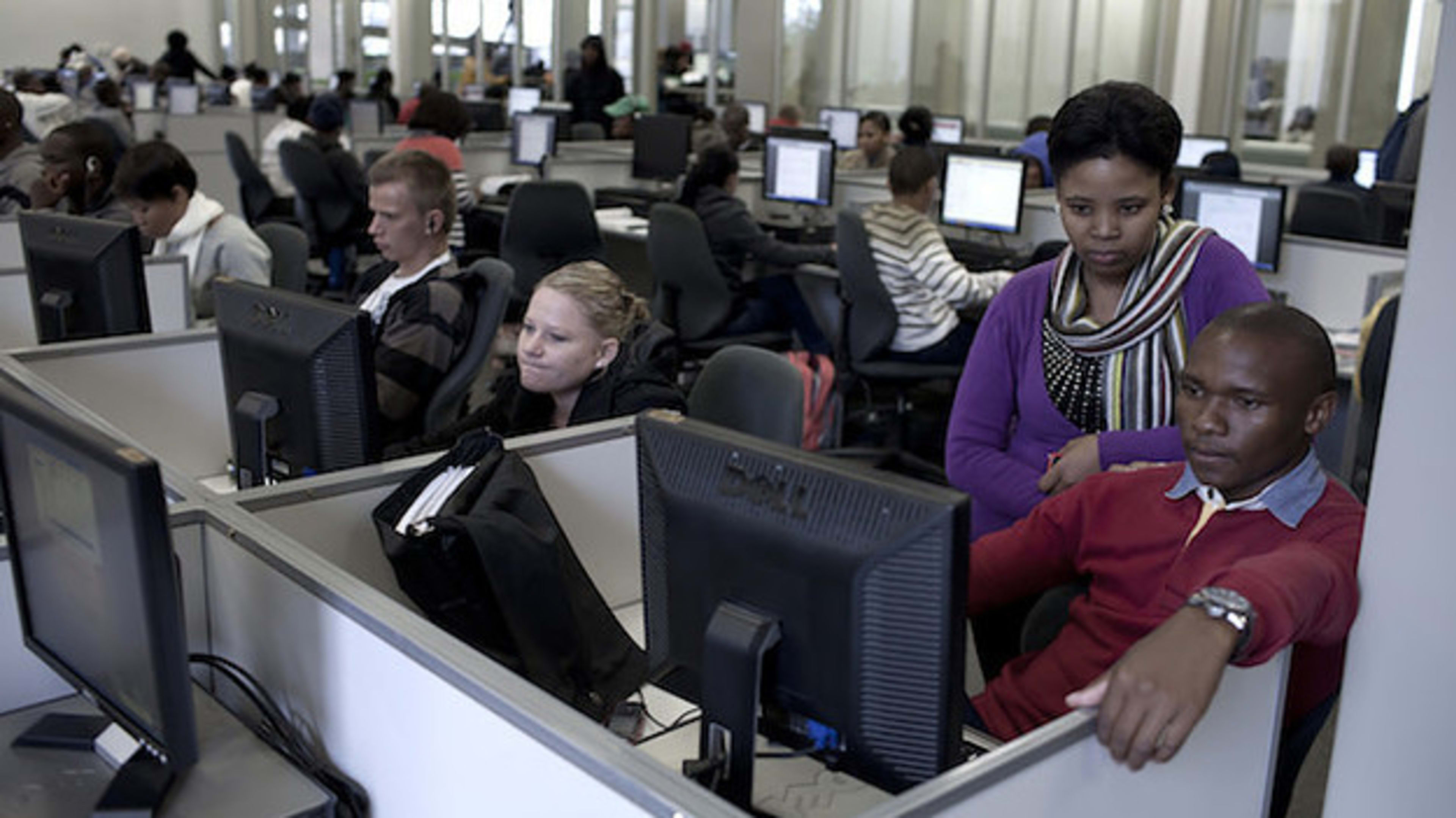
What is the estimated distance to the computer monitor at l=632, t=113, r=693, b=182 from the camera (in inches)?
278

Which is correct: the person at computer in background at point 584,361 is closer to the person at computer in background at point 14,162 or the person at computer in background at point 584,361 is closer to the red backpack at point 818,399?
the red backpack at point 818,399

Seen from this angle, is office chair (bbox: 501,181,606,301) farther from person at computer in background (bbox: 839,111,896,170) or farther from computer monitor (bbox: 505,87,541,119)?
computer monitor (bbox: 505,87,541,119)

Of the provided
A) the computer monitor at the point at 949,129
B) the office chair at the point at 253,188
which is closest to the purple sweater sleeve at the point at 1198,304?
the office chair at the point at 253,188

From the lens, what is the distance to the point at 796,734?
1.31 meters

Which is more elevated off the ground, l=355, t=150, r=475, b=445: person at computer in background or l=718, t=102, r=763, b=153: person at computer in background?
l=718, t=102, r=763, b=153: person at computer in background

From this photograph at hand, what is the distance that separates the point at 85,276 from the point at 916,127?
5773mm

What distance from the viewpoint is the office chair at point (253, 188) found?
24.6 ft

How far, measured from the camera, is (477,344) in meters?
3.04

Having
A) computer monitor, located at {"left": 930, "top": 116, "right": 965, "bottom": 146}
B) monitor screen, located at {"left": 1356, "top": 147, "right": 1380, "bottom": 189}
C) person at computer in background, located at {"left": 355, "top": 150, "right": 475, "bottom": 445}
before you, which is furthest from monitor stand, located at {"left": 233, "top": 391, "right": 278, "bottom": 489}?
computer monitor, located at {"left": 930, "top": 116, "right": 965, "bottom": 146}

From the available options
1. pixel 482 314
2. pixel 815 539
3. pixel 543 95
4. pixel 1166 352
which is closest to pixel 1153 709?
pixel 815 539

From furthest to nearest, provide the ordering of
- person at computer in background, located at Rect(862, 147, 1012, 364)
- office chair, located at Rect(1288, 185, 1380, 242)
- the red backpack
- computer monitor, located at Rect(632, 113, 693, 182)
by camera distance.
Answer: computer monitor, located at Rect(632, 113, 693, 182), office chair, located at Rect(1288, 185, 1380, 242), person at computer in background, located at Rect(862, 147, 1012, 364), the red backpack

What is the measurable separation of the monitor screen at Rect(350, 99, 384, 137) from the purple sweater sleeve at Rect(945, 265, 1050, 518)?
7885 mm

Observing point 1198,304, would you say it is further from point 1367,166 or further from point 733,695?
point 1367,166

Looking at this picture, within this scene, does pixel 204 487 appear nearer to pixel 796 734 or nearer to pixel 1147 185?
pixel 796 734
